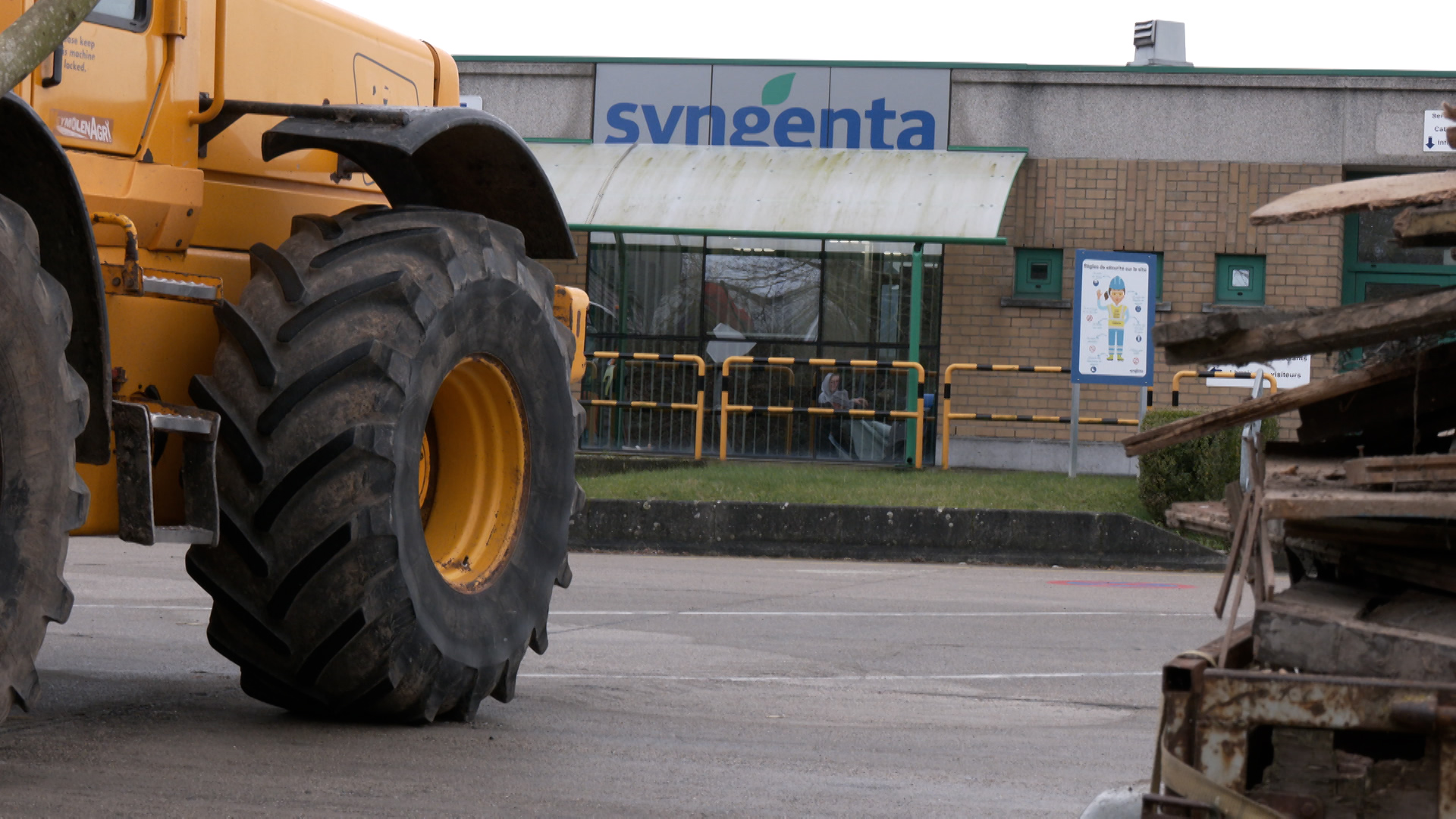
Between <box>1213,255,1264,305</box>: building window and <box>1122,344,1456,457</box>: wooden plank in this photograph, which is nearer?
<box>1122,344,1456,457</box>: wooden plank

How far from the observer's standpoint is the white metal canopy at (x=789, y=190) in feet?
66.6

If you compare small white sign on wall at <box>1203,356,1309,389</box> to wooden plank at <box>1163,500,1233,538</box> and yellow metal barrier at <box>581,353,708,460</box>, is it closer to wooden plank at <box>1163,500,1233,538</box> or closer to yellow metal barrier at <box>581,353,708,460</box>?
yellow metal barrier at <box>581,353,708,460</box>

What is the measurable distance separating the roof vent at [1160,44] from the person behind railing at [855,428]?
7380 mm

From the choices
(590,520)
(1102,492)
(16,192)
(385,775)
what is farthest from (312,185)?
(1102,492)

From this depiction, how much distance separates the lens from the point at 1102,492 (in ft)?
51.6

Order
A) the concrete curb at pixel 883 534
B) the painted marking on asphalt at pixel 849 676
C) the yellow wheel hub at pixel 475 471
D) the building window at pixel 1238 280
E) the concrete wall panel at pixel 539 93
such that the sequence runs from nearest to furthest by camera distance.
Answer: the yellow wheel hub at pixel 475 471
the painted marking on asphalt at pixel 849 676
the concrete curb at pixel 883 534
the building window at pixel 1238 280
the concrete wall panel at pixel 539 93

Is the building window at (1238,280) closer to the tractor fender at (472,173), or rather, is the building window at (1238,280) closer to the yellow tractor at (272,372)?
the tractor fender at (472,173)

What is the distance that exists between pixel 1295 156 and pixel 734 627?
49.7 ft

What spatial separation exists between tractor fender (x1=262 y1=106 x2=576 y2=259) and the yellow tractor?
34 mm

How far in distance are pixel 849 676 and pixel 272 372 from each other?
3.23 metres

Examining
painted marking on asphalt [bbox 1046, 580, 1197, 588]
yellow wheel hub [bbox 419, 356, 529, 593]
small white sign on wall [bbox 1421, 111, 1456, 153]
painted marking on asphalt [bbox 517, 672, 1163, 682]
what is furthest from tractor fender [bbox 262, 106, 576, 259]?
small white sign on wall [bbox 1421, 111, 1456, 153]

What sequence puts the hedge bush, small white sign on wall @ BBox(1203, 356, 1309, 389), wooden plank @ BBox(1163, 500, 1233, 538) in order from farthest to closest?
small white sign on wall @ BBox(1203, 356, 1309, 389)
the hedge bush
wooden plank @ BBox(1163, 500, 1233, 538)

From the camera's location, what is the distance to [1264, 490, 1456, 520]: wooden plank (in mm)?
2482

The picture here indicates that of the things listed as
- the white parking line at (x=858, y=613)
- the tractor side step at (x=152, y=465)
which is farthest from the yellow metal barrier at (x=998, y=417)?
the tractor side step at (x=152, y=465)
